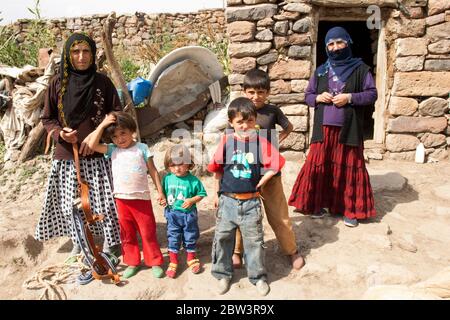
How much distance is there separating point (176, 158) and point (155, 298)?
0.97 metres

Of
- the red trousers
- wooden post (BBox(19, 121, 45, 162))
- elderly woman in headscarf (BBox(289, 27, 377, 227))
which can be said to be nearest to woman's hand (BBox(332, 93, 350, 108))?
elderly woman in headscarf (BBox(289, 27, 377, 227))

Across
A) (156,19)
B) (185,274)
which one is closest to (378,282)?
(185,274)

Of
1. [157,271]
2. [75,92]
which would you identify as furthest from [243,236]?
[75,92]

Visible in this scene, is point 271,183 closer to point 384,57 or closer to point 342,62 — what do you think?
point 342,62

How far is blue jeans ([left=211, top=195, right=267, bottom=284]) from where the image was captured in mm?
2500

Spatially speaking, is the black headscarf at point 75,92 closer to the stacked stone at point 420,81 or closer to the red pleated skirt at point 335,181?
the red pleated skirt at point 335,181

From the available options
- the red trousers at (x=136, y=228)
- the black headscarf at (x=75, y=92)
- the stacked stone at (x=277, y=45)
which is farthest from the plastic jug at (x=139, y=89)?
the red trousers at (x=136, y=228)

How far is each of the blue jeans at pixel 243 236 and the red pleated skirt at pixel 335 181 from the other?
40.0 inches

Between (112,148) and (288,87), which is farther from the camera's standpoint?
(288,87)

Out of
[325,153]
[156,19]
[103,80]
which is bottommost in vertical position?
[325,153]

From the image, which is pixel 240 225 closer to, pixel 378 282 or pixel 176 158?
pixel 176 158

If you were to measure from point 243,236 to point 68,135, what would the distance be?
4.59 feet

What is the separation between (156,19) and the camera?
391 inches

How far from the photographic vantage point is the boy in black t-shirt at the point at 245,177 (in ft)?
8.17
